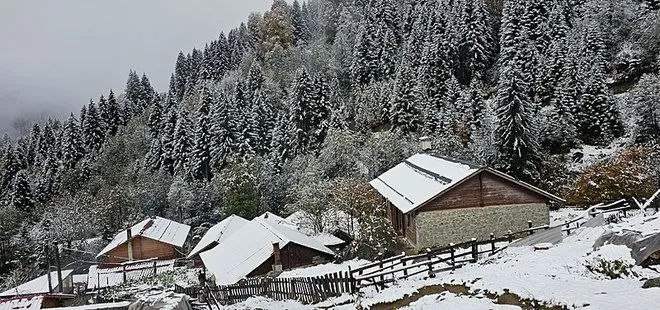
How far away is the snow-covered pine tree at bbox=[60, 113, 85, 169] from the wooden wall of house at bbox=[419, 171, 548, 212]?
234 feet

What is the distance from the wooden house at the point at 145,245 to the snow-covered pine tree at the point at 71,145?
34699 millimetres

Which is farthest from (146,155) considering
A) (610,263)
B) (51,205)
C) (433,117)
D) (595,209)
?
(610,263)

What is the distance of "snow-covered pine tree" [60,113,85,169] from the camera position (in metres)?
78.8

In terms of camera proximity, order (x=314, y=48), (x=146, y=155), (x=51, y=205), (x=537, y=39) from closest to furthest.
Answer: (x=537, y=39)
(x=51, y=205)
(x=146, y=155)
(x=314, y=48)

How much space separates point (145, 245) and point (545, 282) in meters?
46.2

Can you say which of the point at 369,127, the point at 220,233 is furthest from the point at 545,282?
the point at 369,127

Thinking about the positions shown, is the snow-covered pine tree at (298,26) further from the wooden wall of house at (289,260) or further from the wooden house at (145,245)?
the wooden wall of house at (289,260)

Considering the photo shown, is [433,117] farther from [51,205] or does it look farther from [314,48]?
[51,205]

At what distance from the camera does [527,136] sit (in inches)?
1603

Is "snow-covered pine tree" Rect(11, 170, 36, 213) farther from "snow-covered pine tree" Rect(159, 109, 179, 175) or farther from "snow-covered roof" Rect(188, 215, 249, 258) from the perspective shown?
"snow-covered roof" Rect(188, 215, 249, 258)

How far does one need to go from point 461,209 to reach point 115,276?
3120 centimetres

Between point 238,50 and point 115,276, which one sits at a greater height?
point 238,50

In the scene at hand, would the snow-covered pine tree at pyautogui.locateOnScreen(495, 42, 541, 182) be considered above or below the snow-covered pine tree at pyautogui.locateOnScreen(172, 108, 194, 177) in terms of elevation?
below

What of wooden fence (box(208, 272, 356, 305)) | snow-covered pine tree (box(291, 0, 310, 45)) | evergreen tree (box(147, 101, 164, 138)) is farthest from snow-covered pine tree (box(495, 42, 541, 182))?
snow-covered pine tree (box(291, 0, 310, 45))
